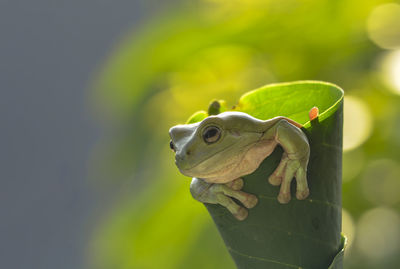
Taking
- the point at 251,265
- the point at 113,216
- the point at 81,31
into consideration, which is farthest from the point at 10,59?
the point at 251,265

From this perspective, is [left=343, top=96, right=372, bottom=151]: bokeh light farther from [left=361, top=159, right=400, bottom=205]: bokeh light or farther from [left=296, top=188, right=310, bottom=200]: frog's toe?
[left=296, top=188, right=310, bottom=200]: frog's toe

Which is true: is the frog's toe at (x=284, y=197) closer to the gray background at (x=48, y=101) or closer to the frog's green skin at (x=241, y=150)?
the frog's green skin at (x=241, y=150)

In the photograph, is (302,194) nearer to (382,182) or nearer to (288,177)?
(288,177)

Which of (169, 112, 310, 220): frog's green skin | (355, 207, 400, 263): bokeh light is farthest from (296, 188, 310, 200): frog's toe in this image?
(355, 207, 400, 263): bokeh light

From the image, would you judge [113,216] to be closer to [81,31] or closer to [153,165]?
[153,165]

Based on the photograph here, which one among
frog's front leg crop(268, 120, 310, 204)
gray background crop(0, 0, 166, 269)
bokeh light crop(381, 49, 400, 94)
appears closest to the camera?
frog's front leg crop(268, 120, 310, 204)

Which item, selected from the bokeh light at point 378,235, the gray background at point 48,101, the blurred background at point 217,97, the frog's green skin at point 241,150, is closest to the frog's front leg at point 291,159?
the frog's green skin at point 241,150
